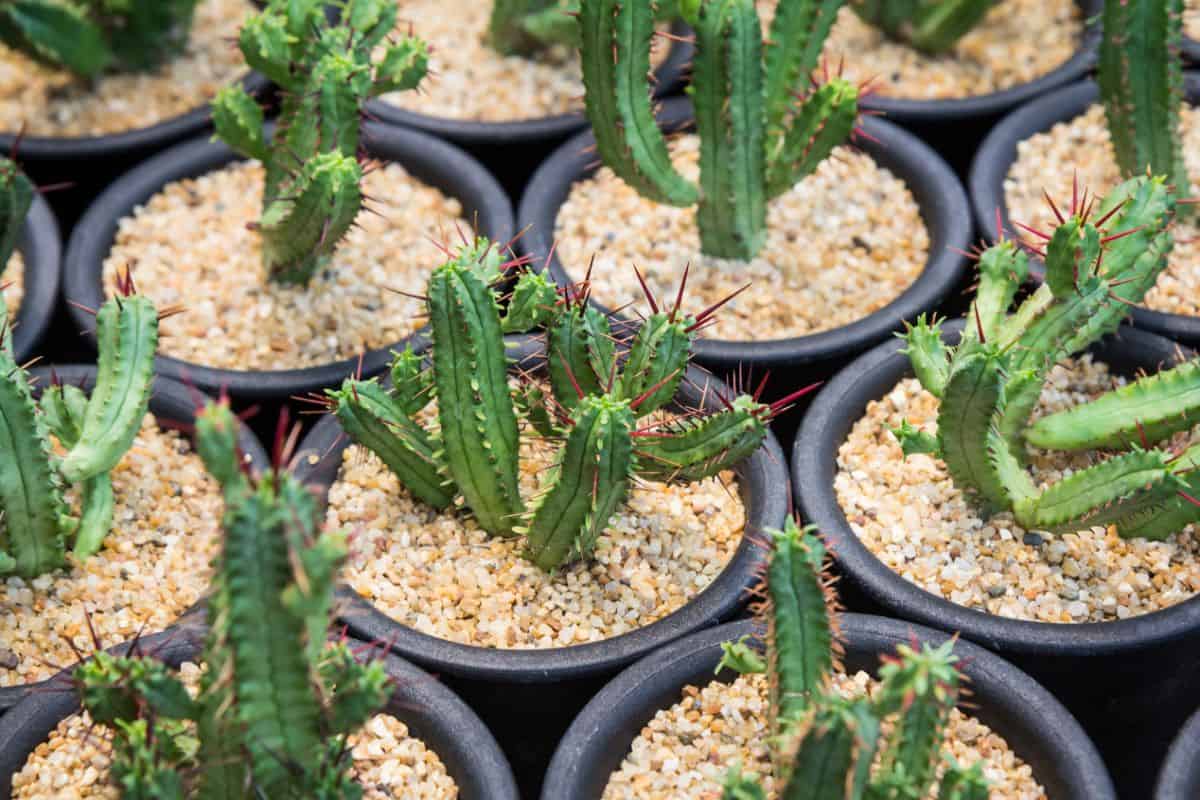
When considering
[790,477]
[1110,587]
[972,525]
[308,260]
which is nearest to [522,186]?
[308,260]

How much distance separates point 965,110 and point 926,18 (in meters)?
0.39

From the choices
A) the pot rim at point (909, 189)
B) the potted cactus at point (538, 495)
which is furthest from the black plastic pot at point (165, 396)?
the pot rim at point (909, 189)

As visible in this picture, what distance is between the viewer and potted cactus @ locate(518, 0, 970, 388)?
2676 millimetres

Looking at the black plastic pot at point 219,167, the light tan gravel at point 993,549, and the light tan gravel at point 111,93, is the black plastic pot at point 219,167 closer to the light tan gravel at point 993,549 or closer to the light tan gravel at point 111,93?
the light tan gravel at point 111,93

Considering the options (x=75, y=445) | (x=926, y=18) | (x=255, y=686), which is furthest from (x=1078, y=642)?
(x=926, y=18)

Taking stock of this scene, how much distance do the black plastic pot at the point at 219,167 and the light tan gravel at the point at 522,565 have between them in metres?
0.22

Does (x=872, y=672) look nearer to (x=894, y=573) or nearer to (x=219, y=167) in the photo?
(x=894, y=573)

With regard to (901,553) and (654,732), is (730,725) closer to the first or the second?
(654,732)

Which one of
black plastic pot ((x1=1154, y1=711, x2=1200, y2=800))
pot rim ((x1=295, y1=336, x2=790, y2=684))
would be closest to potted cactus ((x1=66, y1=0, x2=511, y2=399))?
pot rim ((x1=295, y1=336, x2=790, y2=684))

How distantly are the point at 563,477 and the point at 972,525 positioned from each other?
809 mm

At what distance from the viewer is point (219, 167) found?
10.8 feet

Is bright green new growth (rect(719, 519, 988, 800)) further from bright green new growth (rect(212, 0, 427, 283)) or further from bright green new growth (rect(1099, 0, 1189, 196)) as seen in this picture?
bright green new growth (rect(1099, 0, 1189, 196))

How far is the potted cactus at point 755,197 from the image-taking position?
268 centimetres

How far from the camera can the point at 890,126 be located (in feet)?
10.6
